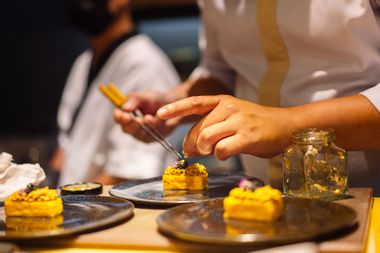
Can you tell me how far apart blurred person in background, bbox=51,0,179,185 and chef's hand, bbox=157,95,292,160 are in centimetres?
145

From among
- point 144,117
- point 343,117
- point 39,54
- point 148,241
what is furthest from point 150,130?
point 39,54

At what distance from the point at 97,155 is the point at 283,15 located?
1.54 m

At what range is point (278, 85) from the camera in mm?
1549

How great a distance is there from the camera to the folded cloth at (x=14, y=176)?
128 cm

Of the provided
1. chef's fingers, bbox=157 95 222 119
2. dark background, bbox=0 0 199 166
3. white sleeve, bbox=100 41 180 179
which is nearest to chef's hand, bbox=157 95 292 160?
chef's fingers, bbox=157 95 222 119

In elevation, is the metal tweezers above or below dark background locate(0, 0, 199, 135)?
below

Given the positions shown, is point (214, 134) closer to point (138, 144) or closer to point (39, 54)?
point (138, 144)

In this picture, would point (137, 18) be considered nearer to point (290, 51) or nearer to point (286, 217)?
point (290, 51)

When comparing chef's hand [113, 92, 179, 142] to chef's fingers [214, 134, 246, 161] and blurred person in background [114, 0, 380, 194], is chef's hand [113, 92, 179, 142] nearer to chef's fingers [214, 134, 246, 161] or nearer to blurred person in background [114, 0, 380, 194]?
blurred person in background [114, 0, 380, 194]

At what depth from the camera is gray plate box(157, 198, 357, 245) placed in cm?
90

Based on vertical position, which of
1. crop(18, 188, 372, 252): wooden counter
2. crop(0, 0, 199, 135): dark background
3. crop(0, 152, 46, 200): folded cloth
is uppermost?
crop(0, 0, 199, 135): dark background

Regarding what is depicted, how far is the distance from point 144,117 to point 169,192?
42cm

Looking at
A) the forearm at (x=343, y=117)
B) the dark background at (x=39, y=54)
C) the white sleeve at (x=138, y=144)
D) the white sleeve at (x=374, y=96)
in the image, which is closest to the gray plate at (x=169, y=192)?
the forearm at (x=343, y=117)

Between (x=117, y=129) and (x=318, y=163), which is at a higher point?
(x=117, y=129)
